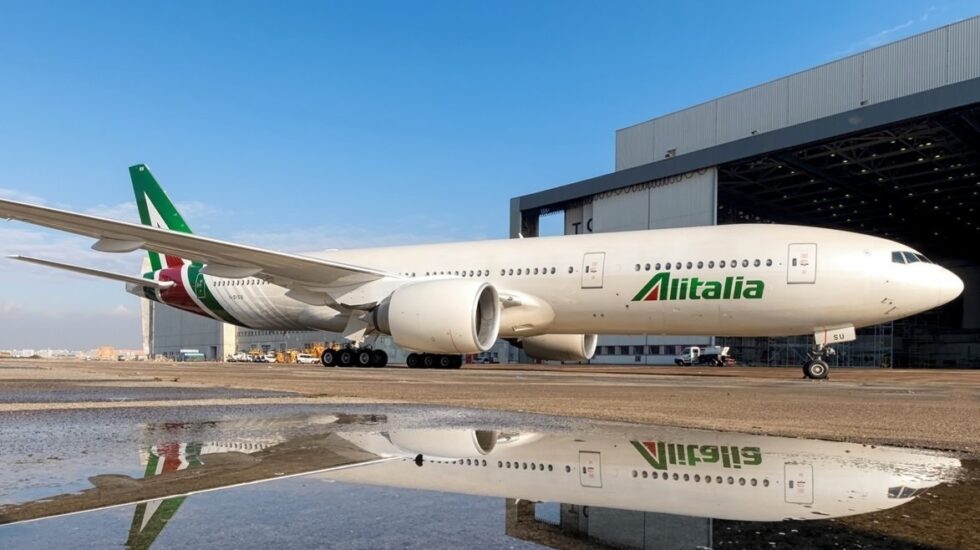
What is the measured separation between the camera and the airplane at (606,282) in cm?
1296

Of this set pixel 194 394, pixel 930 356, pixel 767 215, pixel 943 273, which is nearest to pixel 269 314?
pixel 194 394

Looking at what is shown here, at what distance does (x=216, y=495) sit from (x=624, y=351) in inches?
1493

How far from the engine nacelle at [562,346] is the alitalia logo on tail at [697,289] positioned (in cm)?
452

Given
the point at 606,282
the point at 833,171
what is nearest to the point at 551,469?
the point at 606,282

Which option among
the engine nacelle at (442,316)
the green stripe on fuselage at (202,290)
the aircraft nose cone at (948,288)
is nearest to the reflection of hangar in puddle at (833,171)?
the aircraft nose cone at (948,288)

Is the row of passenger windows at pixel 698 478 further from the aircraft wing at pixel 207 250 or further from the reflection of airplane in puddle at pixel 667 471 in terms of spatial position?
the aircraft wing at pixel 207 250

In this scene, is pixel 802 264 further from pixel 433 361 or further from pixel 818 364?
pixel 433 361

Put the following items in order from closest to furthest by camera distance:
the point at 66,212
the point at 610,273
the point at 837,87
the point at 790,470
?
the point at 790,470 < the point at 66,212 < the point at 610,273 < the point at 837,87

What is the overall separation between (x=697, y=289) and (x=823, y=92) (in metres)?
22.0

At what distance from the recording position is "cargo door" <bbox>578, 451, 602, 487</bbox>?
7.31ft

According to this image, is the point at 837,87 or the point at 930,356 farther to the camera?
the point at 930,356

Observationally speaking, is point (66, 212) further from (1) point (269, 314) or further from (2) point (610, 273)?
(2) point (610, 273)

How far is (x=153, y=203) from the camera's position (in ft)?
70.1

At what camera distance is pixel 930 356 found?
156 feet
